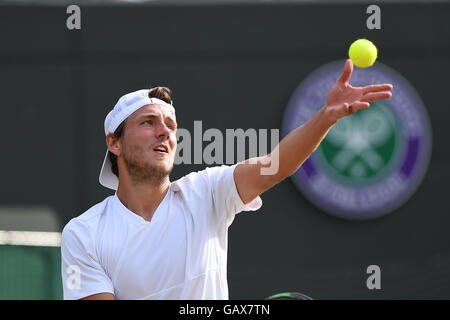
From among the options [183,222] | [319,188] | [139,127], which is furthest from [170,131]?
[319,188]

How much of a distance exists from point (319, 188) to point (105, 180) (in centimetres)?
315

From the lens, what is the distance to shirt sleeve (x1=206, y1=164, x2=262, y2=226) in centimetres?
365

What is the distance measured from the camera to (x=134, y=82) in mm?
7367

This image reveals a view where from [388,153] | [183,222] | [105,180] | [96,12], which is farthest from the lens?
[96,12]

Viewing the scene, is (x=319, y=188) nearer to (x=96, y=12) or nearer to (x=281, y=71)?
(x=281, y=71)

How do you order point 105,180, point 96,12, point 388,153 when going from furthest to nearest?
point 96,12, point 388,153, point 105,180

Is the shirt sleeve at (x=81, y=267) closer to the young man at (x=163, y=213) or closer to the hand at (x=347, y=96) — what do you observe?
the young man at (x=163, y=213)

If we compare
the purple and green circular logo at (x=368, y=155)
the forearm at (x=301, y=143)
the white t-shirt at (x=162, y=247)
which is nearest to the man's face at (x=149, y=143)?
the white t-shirt at (x=162, y=247)

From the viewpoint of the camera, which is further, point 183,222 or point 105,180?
point 105,180

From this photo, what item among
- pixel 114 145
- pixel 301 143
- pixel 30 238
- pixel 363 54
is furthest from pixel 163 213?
pixel 30 238

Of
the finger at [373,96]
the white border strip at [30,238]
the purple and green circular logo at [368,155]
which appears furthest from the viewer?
the white border strip at [30,238]

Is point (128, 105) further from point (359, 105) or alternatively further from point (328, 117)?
point (359, 105)

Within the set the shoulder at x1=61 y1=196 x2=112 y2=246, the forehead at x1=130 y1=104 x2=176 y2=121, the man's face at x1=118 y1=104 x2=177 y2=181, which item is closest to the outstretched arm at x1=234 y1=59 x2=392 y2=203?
the man's face at x1=118 y1=104 x2=177 y2=181

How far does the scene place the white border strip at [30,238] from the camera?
279 inches
